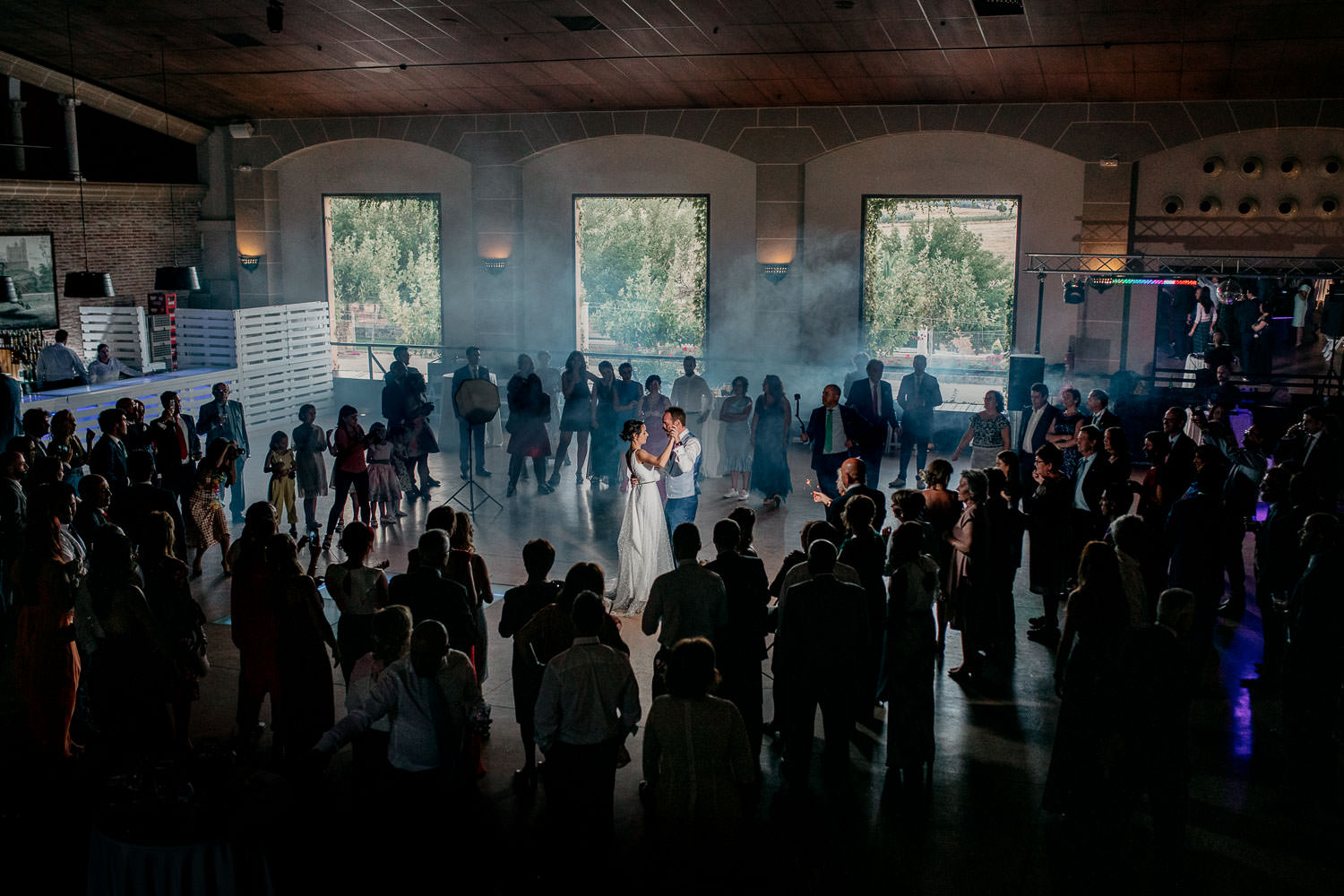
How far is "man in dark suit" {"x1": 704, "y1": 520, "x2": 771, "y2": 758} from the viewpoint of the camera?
538 cm

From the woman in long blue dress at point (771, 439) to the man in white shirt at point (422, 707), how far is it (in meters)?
6.86

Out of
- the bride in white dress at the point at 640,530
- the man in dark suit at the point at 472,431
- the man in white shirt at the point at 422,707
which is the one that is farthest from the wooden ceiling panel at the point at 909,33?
the man in white shirt at the point at 422,707

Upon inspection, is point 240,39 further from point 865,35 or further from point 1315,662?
point 1315,662

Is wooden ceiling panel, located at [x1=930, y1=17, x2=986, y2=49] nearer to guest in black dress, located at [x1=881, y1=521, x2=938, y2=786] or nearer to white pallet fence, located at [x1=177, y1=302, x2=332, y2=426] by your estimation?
guest in black dress, located at [x1=881, y1=521, x2=938, y2=786]

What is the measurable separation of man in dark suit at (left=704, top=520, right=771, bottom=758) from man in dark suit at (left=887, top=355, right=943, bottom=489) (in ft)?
21.6

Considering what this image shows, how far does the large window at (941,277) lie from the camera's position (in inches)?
599

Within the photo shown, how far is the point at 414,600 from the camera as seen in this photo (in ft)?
17.1

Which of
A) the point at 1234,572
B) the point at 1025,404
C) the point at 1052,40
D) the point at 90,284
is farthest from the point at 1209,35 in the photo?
the point at 90,284

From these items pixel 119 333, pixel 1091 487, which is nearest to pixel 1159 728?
pixel 1091 487

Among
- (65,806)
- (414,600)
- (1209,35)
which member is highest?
(1209,35)

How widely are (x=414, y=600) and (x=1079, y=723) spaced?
9.58 feet

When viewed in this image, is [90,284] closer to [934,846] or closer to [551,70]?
[551,70]

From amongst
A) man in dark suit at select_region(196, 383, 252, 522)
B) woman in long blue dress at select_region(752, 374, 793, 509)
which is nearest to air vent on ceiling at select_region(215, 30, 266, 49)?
man in dark suit at select_region(196, 383, 252, 522)

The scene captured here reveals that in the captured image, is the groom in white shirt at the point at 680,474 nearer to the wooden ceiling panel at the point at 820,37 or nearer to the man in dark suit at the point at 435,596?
the man in dark suit at the point at 435,596
